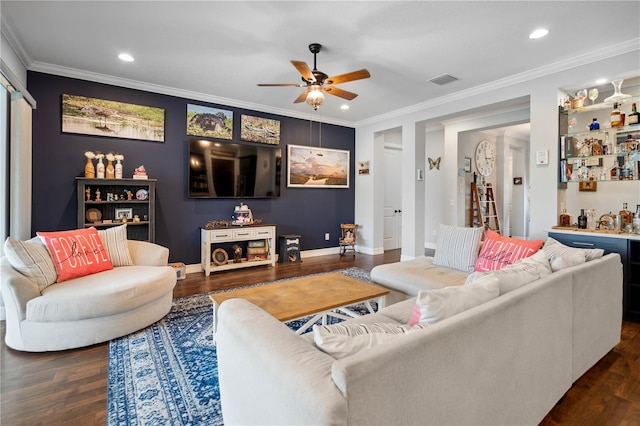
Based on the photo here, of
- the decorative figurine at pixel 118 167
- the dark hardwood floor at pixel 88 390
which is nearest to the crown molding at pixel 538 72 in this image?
the dark hardwood floor at pixel 88 390

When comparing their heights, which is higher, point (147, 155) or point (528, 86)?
point (528, 86)

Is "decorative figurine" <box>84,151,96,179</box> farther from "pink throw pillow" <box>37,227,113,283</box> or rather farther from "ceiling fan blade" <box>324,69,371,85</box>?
"ceiling fan blade" <box>324,69,371,85</box>

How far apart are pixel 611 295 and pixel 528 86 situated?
107 inches

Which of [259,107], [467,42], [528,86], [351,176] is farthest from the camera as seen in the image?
[351,176]

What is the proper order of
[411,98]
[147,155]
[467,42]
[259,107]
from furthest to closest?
[259,107] → [411,98] → [147,155] → [467,42]

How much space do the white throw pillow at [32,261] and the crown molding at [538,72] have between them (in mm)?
5038

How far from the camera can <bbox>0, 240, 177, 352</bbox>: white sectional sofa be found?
226 cm

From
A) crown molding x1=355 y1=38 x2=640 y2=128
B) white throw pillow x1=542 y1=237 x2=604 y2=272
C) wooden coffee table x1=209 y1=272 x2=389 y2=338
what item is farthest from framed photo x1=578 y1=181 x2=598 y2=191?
wooden coffee table x1=209 y1=272 x2=389 y2=338

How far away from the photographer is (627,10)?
255 cm

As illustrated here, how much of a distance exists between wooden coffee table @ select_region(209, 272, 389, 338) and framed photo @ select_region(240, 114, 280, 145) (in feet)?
10.7

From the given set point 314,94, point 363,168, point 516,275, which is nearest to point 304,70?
point 314,94

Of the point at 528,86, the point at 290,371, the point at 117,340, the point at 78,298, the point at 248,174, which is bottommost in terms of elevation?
the point at 117,340

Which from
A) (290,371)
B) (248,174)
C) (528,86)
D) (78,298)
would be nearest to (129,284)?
(78,298)

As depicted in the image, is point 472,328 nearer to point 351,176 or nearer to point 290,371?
point 290,371
